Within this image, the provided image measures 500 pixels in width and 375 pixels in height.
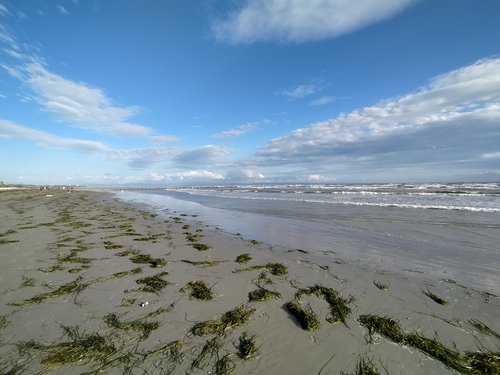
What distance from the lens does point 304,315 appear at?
389 cm

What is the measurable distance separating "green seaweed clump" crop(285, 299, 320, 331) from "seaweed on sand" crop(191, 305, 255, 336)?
638 mm

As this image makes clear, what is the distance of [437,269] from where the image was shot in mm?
5965

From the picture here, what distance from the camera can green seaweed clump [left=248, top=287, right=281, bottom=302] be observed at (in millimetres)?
4479

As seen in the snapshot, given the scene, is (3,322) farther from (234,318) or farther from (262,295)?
(262,295)

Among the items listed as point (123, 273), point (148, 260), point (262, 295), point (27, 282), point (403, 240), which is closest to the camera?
point (262, 295)

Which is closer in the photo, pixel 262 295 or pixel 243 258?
pixel 262 295

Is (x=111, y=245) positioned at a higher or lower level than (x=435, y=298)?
higher

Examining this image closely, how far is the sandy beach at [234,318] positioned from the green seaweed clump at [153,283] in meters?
0.02

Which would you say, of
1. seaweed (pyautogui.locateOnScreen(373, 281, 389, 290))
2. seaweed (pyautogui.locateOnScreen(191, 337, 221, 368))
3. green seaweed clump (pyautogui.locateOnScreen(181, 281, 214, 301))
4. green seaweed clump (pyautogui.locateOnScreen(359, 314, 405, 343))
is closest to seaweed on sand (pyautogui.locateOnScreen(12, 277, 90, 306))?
green seaweed clump (pyautogui.locateOnScreen(181, 281, 214, 301))

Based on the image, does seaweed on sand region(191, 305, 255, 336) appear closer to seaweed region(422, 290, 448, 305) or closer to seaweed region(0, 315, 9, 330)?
seaweed region(0, 315, 9, 330)

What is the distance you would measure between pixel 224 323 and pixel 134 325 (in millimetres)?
1250

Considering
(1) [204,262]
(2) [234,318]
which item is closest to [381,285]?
(2) [234,318]

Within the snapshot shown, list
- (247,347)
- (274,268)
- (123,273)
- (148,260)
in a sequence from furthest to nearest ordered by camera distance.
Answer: (148,260) < (274,268) < (123,273) < (247,347)

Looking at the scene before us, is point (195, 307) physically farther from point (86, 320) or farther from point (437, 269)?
point (437, 269)
